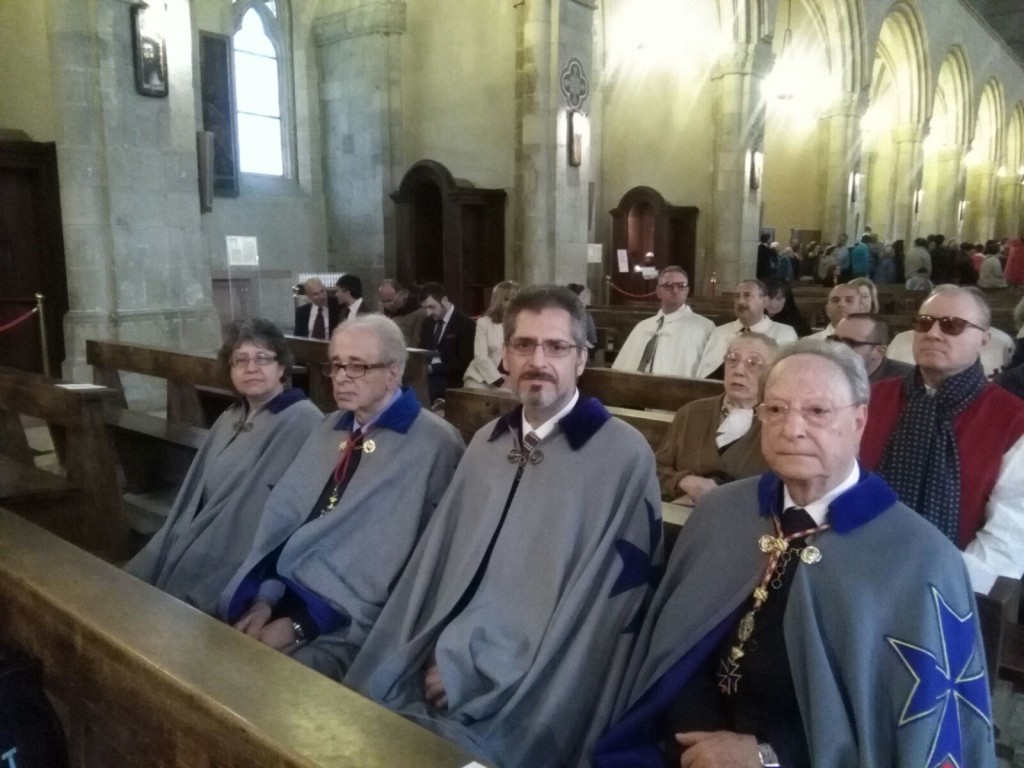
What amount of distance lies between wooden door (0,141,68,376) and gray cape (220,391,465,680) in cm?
669

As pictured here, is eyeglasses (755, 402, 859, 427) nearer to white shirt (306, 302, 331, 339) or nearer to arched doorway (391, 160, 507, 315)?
white shirt (306, 302, 331, 339)

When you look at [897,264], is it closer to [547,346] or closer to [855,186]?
[855,186]

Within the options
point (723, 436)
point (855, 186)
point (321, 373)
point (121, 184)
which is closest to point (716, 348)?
point (723, 436)

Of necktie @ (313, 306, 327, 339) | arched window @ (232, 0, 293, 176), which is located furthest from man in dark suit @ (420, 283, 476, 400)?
arched window @ (232, 0, 293, 176)

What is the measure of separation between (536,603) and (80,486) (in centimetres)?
266

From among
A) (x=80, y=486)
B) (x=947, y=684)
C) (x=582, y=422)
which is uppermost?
(x=582, y=422)

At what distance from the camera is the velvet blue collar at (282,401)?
3420 mm

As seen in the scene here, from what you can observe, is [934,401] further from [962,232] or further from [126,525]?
[962,232]

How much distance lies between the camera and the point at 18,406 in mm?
4363

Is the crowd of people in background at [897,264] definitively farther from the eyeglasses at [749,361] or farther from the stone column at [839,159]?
the eyeglasses at [749,361]

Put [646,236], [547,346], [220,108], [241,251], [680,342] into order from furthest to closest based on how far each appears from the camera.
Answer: [646,236]
[220,108]
[241,251]
[680,342]
[547,346]

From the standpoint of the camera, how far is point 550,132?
418 inches

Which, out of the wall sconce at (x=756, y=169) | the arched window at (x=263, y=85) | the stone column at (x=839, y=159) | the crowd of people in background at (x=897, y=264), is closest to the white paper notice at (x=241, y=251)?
the arched window at (x=263, y=85)

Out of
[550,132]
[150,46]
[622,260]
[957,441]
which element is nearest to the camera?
[957,441]
